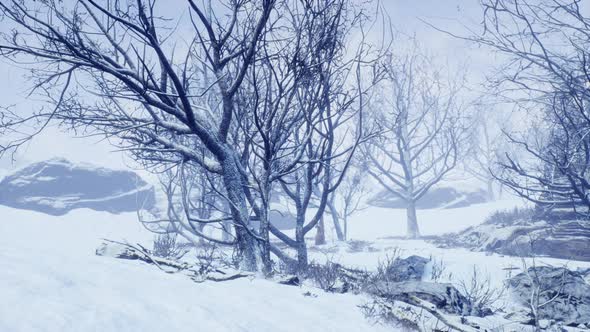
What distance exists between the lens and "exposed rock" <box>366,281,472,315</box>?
3586 mm

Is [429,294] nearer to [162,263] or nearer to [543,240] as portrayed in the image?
[162,263]

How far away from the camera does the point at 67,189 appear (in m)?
27.0

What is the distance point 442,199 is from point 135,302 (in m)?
31.5

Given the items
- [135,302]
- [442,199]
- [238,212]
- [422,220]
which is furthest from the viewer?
[442,199]

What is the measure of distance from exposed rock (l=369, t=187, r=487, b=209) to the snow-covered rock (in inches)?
788

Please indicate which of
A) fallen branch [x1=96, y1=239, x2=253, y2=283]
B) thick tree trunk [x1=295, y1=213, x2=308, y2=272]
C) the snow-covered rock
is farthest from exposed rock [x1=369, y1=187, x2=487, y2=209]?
fallen branch [x1=96, y1=239, x2=253, y2=283]

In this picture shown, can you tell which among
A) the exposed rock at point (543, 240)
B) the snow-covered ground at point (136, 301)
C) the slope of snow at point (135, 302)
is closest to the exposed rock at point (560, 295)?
the snow-covered ground at point (136, 301)

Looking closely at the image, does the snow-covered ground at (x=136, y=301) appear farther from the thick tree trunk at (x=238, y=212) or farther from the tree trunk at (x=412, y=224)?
the tree trunk at (x=412, y=224)

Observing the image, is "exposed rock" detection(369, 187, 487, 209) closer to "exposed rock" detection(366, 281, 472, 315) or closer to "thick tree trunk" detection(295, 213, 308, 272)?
"thick tree trunk" detection(295, 213, 308, 272)

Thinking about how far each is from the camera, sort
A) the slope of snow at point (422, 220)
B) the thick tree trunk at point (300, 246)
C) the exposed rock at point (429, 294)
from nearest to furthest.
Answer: the exposed rock at point (429, 294)
the thick tree trunk at point (300, 246)
the slope of snow at point (422, 220)

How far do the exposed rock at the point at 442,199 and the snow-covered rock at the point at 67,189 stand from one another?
20007 millimetres

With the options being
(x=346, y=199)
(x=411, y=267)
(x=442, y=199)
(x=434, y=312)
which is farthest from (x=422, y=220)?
(x=434, y=312)

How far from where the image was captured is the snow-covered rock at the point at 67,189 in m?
25.5

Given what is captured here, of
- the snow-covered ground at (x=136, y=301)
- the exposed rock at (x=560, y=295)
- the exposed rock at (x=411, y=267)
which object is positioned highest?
the snow-covered ground at (x=136, y=301)
